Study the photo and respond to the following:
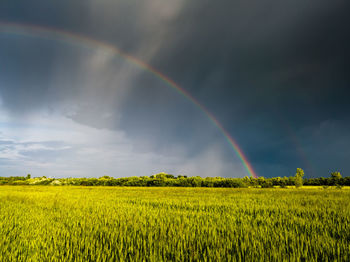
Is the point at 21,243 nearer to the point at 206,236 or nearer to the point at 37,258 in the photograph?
the point at 37,258

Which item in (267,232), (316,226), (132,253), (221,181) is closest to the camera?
(132,253)

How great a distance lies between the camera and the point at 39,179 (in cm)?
4281

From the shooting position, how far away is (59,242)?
303 centimetres

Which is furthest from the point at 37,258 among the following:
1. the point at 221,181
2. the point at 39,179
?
the point at 39,179

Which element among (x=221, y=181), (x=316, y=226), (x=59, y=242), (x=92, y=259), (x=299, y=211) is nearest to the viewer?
(x=92, y=259)

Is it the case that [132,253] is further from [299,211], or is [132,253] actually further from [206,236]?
[299,211]

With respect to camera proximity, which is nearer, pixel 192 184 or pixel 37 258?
pixel 37 258

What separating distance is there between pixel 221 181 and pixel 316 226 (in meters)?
32.4

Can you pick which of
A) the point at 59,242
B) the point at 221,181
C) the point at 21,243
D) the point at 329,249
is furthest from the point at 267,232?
the point at 221,181

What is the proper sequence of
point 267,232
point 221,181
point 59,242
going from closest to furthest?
point 59,242 < point 267,232 < point 221,181

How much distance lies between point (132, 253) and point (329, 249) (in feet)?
8.51

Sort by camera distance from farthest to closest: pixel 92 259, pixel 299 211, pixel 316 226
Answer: pixel 299 211 < pixel 316 226 < pixel 92 259

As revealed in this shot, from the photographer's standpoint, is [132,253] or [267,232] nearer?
[132,253]

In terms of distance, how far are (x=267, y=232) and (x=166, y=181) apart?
117 feet
